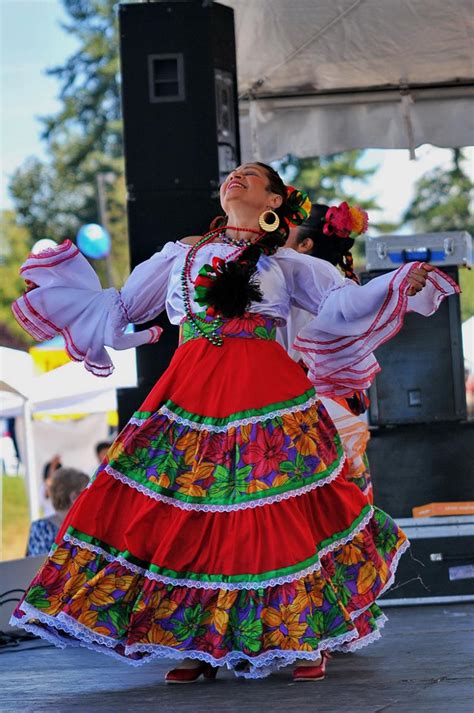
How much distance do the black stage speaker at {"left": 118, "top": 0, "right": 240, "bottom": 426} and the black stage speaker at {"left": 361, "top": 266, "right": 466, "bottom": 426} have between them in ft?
4.41

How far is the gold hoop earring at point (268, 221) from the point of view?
3.85 m

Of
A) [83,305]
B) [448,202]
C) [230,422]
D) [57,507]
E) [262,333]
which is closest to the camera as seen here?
[230,422]

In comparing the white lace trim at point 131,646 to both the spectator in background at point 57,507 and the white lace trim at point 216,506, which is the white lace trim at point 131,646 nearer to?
the white lace trim at point 216,506

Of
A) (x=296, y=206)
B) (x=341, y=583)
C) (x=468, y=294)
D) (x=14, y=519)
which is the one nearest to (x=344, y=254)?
(x=296, y=206)

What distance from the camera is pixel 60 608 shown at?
3.53 meters

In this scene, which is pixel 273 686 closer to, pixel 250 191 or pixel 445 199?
pixel 250 191

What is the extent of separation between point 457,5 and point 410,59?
2.02ft

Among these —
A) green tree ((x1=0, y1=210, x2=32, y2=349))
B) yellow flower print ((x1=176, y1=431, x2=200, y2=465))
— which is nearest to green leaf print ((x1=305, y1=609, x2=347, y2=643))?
yellow flower print ((x1=176, y1=431, x2=200, y2=465))

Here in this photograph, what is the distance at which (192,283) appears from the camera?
385 centimetres

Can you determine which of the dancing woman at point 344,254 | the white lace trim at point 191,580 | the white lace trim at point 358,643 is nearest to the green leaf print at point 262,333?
the dancing woman at point 344,254

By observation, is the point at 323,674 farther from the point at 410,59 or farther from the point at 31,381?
the point at 31,381

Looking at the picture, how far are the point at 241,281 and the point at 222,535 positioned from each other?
30.3 inches

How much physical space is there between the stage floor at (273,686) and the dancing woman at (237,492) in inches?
4.1

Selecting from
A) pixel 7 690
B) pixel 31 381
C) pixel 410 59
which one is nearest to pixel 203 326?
pixel 7 690
